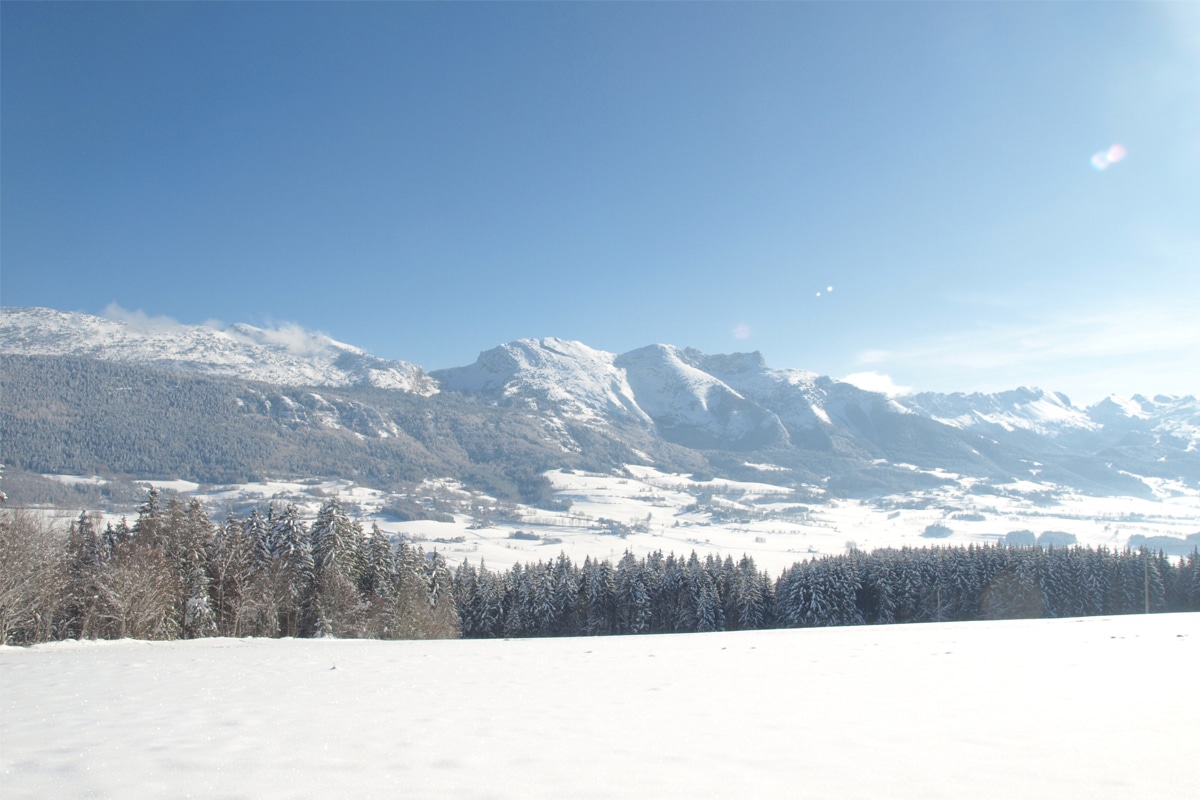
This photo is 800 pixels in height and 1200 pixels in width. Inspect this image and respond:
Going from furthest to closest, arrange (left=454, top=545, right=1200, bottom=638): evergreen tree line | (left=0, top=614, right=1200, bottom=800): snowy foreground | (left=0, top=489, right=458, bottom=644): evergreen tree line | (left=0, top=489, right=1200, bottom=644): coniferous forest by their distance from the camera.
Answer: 1. (left=454, top=545, right=1200, bottom=638): evergreen tree line
2. (left=0, top=489, right=1200, bottom=644): coniferous forest
3. (left=0, top=489, right=458, bottom=644): evergreen tree line
4. (left=0, top=614, right=1200, bottom=800): snowy foreground

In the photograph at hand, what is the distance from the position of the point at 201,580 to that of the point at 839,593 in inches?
2459

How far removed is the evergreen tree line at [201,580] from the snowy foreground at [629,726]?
14.3 metres

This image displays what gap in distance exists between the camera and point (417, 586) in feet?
162

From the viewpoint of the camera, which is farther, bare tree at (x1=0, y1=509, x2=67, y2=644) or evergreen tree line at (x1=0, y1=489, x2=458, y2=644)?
evergreen tree line at (x1=0, y1=489, x2=458, y2=644)

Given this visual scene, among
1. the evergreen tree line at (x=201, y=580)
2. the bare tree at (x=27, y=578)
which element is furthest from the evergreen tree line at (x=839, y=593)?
the bare tree at (x=27, y=578)

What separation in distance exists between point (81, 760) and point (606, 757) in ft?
19.2

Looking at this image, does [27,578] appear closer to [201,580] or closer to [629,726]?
[201,580]

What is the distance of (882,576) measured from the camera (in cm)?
6900

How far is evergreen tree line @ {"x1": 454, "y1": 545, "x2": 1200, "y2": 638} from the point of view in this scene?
67.3m

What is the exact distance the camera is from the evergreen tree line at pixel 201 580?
1040 inches

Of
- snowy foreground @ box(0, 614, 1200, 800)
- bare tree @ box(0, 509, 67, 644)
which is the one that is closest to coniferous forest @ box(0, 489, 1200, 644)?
bare tree @ box(0, 509, 67, 644)

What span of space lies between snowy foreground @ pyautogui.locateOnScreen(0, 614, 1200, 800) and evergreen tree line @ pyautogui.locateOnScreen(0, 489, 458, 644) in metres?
14.3

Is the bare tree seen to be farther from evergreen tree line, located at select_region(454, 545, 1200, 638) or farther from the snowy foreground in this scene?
evergreen tree line, located at select_region(454, 545, 1200, 638)

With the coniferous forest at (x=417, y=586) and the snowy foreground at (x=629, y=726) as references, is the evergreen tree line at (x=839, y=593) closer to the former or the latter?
the coniferous forest at (x=417, y=586)
